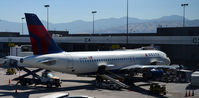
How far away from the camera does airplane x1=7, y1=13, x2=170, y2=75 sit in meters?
36.9

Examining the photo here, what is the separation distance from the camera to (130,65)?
4819cm

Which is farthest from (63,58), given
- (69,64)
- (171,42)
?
(171,42)

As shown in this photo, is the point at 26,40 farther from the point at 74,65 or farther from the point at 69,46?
the point at 74,65

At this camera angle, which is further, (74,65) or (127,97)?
(74,65)

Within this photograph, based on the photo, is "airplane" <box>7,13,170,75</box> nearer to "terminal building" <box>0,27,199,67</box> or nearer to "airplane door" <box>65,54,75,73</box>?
"airplane door" <box>65,54,75,73</box>

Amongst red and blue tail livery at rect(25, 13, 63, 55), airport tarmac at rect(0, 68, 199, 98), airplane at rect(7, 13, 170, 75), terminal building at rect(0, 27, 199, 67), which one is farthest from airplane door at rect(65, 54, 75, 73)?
terminal building at rect(0, 27, 199, 67)

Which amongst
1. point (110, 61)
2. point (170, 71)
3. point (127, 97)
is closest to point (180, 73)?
point (170, 71)

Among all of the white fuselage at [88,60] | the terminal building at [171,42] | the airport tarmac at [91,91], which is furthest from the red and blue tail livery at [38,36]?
the terminal building at [171,42]

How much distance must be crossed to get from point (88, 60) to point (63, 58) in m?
4.49

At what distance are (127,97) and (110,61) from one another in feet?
39.9

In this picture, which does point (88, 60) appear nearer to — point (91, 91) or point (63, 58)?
point (63, 58)

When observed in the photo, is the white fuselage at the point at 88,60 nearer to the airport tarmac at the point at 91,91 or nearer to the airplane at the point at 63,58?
the airplane at the point at 63,58

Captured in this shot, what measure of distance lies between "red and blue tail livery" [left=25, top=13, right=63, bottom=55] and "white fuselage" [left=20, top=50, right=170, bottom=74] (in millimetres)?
848

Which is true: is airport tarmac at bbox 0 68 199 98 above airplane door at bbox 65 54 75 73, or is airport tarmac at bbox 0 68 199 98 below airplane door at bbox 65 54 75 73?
below
